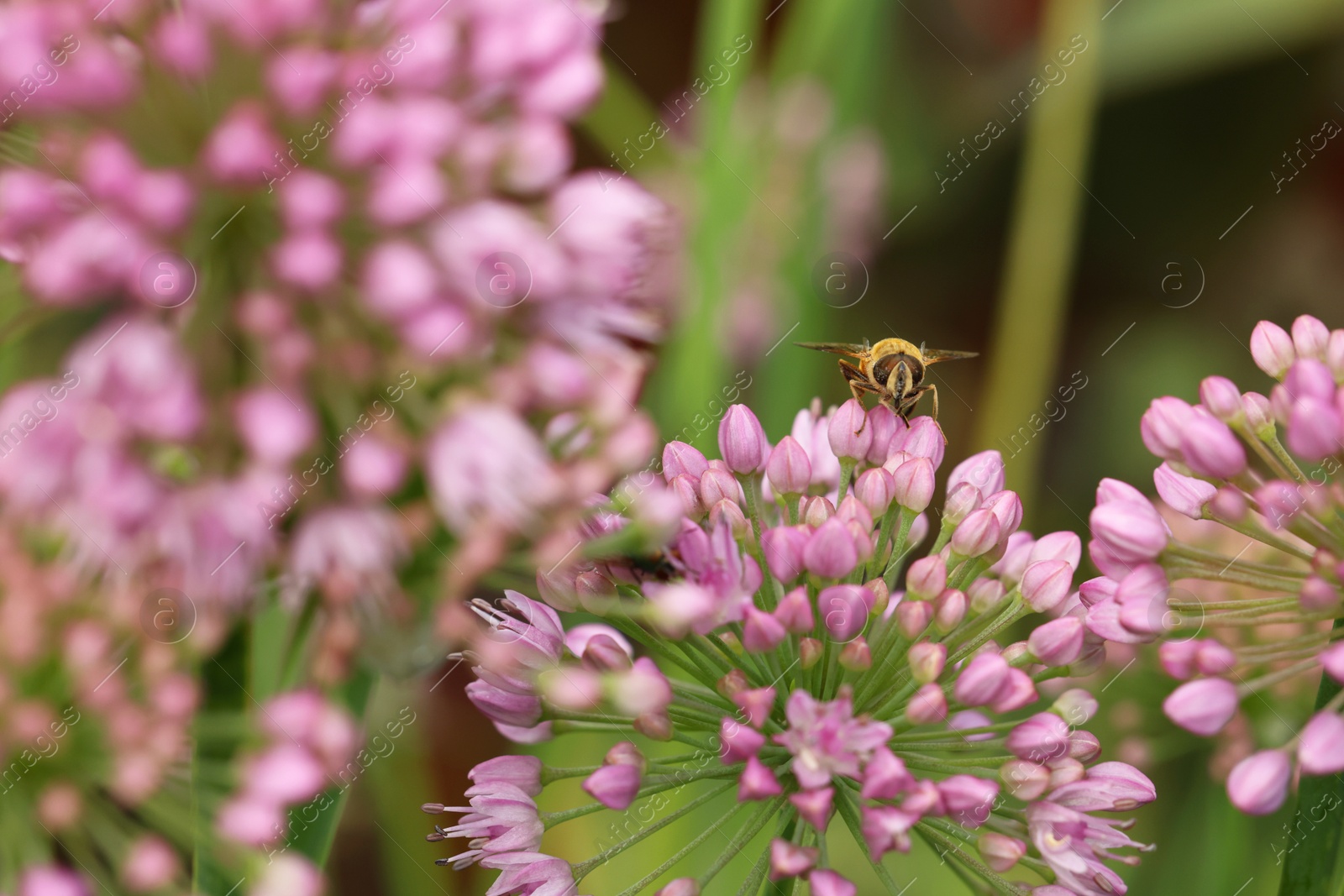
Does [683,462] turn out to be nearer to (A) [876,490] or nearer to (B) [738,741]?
(A) [876,490]

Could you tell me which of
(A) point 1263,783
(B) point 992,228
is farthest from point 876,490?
(B) point 992,228

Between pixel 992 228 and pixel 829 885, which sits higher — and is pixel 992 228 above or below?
below

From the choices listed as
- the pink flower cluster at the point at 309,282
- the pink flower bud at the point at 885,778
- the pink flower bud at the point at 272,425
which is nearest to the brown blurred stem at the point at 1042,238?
the pink flower bud at the point at 885,778

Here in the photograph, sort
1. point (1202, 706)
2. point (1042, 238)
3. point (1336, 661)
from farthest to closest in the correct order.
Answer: point (1042, 238) < point (1202, 706) < point (1336, 661)

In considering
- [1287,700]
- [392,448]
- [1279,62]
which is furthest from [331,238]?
[1279,62]

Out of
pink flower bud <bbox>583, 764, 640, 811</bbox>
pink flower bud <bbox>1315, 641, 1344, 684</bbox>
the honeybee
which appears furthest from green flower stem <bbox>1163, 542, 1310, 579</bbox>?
pink flower bud <bbox>583, 764, 640, 811</bbox>

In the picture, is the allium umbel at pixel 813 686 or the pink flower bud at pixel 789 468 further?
the pink flower bud at pixel 789 468

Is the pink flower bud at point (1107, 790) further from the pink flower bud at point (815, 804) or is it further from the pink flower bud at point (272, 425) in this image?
the pink flower bud at point (272, 425)
